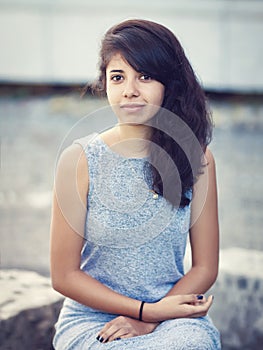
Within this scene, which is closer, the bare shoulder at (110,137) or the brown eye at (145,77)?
the brown eye at (145,77)

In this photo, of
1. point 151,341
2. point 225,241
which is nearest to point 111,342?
point 151,341

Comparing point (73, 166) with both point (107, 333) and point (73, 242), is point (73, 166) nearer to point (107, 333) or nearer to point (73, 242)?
point (73, 242)

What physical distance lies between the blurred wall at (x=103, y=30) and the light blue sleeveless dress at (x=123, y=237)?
589 centimetres

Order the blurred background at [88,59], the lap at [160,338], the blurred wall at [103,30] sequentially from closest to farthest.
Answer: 1. the lap at [160,338]
2. the blurred background at [88,59]
3. the blurred wall at [103,30]

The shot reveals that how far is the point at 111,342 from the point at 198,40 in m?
6.44

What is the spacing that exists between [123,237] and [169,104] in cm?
42

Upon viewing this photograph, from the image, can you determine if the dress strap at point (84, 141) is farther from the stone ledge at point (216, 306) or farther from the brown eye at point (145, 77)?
the stone ledge at point (216, 306)

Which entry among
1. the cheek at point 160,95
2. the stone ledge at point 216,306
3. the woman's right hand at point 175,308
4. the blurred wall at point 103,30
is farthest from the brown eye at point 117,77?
the blurred wall at point 103,30

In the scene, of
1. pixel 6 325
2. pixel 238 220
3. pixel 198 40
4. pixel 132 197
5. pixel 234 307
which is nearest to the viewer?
pixel 132 197

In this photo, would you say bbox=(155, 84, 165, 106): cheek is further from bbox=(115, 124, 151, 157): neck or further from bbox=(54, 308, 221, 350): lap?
bbox=(54, 308, 221, 350): lap

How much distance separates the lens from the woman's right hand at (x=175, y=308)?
195 centimetres

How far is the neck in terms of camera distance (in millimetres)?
2057

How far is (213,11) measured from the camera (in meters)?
7.98

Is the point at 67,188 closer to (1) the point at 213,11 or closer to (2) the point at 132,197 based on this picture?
(2) the point at 132,197
